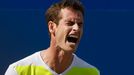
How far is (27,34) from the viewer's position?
2123 mm

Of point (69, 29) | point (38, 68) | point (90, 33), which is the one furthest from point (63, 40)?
point (90, 33)


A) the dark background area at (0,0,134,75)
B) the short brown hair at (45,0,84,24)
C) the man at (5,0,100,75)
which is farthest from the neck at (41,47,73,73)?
the dark background area at (0,0,134,75)

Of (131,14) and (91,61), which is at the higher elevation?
(131,14)

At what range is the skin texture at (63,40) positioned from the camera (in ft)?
4.79

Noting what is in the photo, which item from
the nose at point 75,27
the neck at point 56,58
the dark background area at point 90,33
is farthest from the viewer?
the dark background area at point 90,33

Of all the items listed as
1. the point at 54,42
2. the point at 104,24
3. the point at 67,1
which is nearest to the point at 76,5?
the point at 67,1

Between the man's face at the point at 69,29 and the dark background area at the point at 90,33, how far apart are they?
599mm

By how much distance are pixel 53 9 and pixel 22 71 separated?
0.29m

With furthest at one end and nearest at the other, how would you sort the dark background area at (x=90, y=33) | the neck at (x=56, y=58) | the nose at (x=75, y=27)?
the dark background area at (x=90, y=33) → the neck at (x=56, y=58) → the nose at (x=75, y=27)

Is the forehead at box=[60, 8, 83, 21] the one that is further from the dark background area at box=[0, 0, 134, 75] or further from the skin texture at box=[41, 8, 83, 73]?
the dark background area at box=[0, 0, 134, 75]

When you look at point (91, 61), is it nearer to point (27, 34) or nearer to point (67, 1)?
point (27, 34)

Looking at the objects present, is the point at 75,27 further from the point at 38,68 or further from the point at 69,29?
the point at 38,68

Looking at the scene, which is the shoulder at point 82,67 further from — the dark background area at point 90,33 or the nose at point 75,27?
the dark background area at point 90,33

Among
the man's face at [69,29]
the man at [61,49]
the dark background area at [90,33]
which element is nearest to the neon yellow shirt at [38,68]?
the man at [61,49]
